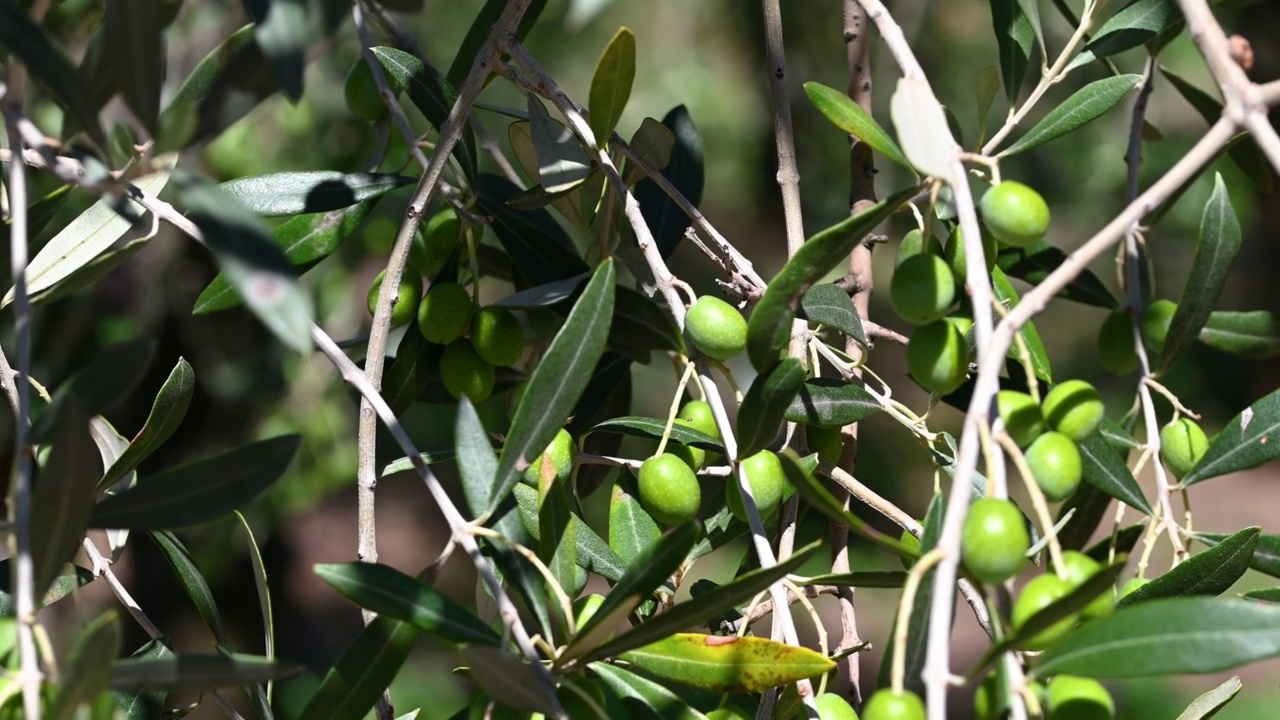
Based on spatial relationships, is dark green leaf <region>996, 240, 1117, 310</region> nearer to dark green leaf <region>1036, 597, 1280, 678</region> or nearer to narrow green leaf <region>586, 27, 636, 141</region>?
narrow green leaf <region>586, 27, 636, 141</region>

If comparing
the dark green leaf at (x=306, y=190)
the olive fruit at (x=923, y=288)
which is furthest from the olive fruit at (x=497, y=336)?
the olive fruit at (x=923, y=288)

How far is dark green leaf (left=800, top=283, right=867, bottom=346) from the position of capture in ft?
2.82

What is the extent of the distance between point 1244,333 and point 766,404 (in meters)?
0.52

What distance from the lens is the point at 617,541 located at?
882mm

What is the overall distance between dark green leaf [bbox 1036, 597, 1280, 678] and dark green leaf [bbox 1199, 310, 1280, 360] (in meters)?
0.53

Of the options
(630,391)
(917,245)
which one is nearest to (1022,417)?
(917,245)

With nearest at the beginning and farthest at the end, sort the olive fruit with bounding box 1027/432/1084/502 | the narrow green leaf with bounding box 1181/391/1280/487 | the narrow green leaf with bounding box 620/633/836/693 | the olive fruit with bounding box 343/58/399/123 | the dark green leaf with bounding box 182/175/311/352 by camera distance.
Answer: the dark green leaf with bounding box 182/175/311/352 < the olive fruit with bounding box 1027/432/1084/502 < the narrow green leaf with bounding box 620/633/836/693 < the narrow green leaf with bounding box 1181/391/1280/487 < the olive fruit with bounding box 343/58/399/123

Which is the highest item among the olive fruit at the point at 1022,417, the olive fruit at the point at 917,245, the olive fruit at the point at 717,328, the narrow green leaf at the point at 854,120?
the narrow green leaf at the point at 854,120

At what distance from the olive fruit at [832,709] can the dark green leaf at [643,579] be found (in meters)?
0.19

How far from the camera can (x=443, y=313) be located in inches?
35.0

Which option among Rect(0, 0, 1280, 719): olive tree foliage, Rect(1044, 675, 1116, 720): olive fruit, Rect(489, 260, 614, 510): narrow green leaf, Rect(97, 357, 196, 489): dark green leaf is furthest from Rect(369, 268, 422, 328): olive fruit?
Rect(1044, 675, 1116, 720): olive fruit

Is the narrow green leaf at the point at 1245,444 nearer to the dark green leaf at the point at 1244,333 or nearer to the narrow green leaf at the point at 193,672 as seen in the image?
the dark green leaf at the point at 1244,333

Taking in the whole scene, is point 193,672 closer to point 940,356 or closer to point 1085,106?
point 940,356

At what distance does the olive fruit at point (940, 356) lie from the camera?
2.14ft
